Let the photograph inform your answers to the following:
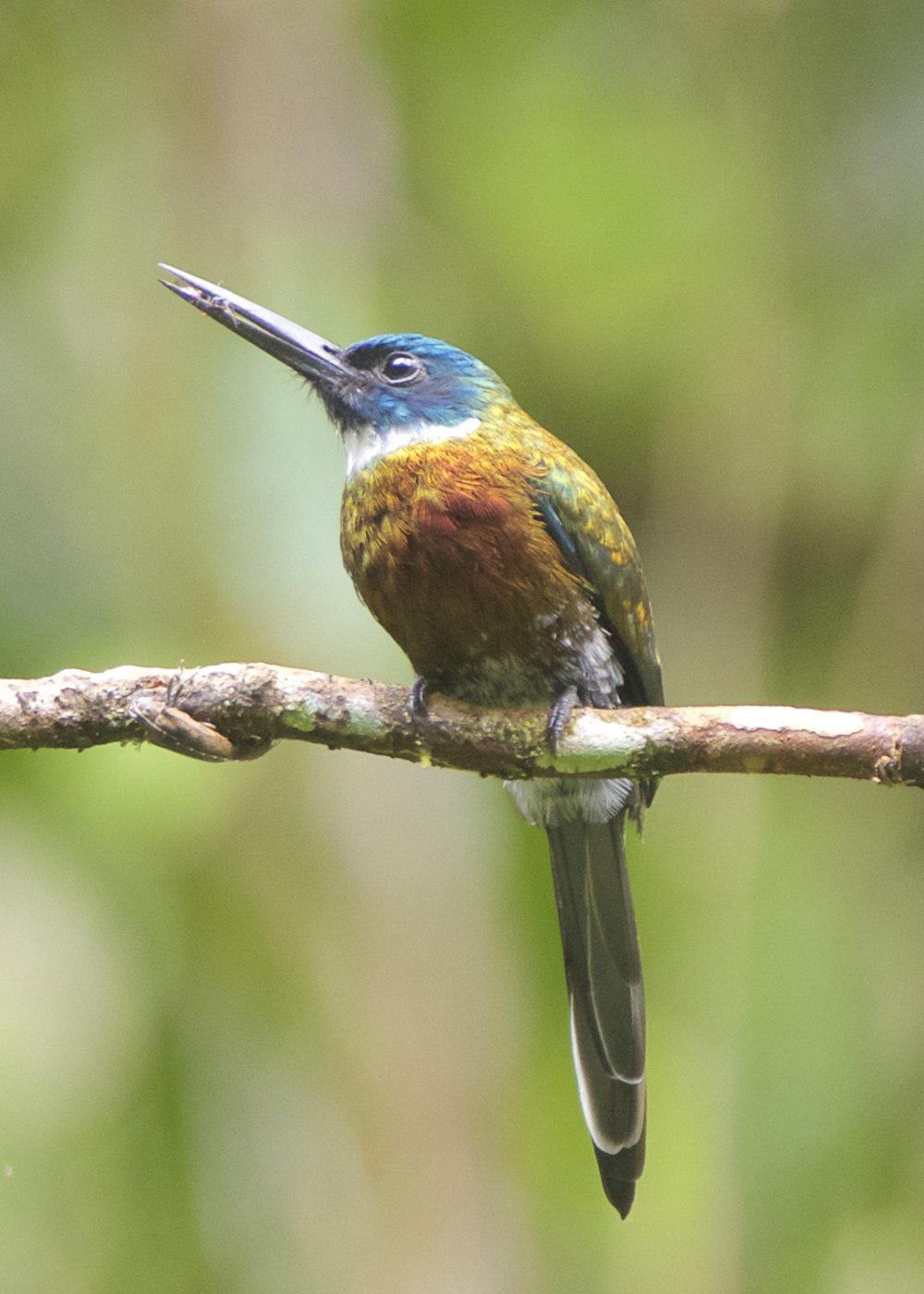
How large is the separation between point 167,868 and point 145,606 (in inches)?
20.2

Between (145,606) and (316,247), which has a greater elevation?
(316,247)

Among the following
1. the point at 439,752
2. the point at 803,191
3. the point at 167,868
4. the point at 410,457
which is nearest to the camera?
the point at 439,752

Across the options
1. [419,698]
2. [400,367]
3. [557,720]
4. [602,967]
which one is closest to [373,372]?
[400,367]

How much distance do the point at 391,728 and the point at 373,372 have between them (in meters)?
0.92

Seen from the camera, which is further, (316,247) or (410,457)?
(316,247)

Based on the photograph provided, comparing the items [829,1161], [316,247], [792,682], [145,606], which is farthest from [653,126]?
[829,1161]

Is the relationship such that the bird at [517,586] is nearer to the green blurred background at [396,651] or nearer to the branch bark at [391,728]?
the branch bark at [391,728]

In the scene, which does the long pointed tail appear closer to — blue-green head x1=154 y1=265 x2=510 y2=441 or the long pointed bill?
blue-green head x1=154 y1=265 x2=510 y2=441

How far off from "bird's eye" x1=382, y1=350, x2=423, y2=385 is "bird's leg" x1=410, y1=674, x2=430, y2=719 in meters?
0.59

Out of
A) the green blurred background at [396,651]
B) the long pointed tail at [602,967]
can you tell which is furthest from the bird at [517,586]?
the green blurred background at [396,651]

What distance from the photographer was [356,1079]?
3.12 m

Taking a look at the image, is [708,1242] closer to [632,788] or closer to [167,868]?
[632,788]

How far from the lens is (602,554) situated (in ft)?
8.32

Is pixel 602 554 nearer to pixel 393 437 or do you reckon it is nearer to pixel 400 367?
pixel 393 437
